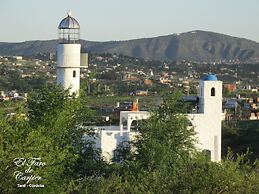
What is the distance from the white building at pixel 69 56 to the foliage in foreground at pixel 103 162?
5.64 meters

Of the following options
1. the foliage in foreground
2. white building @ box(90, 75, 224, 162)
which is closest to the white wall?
white building @ box(90, 75, 224, 162)

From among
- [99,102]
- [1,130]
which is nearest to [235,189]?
[1,130]

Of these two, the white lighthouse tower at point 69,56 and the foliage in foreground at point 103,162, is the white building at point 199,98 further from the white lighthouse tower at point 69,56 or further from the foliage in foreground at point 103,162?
the foliage in foreground at point 103,162

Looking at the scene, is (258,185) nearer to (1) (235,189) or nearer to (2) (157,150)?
(1) (235,189)

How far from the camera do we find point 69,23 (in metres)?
31.3

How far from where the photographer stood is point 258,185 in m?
16.6

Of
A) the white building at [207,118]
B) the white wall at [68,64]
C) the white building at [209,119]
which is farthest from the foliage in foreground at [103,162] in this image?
the white wall at [68,64]

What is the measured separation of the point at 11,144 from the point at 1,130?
93cm

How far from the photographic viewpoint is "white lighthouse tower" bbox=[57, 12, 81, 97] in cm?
3008

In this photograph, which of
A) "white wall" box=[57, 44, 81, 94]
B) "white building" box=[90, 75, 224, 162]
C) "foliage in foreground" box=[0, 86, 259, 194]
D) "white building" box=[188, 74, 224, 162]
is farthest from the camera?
"white wall" box=[57, 44, 81, 94]

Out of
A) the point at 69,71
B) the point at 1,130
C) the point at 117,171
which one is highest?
the point at 69,71

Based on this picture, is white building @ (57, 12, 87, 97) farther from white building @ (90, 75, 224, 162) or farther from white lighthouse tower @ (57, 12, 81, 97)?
white building @ (90, 75, 224, 162)

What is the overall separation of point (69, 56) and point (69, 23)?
1.80 meters

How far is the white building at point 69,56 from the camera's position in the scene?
30078 millimetres
